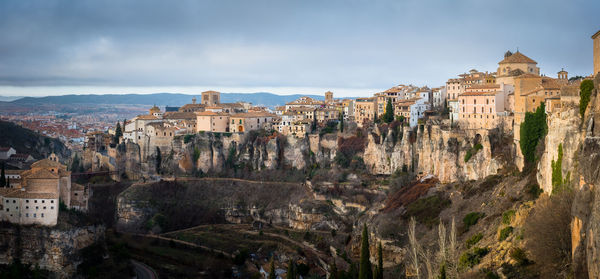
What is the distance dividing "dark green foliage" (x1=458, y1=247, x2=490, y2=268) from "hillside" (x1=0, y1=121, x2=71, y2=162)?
59661mm

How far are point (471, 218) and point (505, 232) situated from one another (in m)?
6.75

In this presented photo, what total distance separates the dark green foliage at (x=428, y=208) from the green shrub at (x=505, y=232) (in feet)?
36.0

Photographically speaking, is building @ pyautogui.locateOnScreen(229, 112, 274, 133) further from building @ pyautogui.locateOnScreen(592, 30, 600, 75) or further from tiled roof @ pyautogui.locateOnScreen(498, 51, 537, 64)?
building @ pyautogui.locateOnScreen(592, 30, 600, 75)

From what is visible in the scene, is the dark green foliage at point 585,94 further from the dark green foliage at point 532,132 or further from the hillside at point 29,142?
the hillside at point 29,142

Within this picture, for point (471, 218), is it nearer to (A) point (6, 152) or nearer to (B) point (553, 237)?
(B) point (553, 237)

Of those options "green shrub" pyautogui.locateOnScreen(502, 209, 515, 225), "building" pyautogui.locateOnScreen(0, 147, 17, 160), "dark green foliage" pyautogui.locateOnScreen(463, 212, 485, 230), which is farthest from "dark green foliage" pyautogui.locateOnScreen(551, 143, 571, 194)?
"building" pyautogui.locateOnScreen(0, 147, 17, 160)

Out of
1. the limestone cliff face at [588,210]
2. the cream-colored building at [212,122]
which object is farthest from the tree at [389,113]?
the limestone cliff face at [588,210]

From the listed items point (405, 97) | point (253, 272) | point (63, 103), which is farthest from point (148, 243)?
point (63, 103)

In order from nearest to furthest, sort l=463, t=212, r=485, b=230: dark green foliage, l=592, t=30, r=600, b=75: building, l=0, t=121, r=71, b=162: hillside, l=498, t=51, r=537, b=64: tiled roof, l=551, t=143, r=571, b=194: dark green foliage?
l=551, t=143, r=571, b=194: dark green foliage, l=592, t=30, r=600, b=75: building, l=463, t=212, r=485, b=230: dark green foliage, l=498, t=51, r=537, b=64: tiled roof, l=0, t=121, r=71, b=162: hillside

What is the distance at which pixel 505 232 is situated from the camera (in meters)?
27.3

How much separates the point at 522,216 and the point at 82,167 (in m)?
52.6

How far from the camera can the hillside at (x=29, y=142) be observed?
243 ft

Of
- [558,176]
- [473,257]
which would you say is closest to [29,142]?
[473,257]

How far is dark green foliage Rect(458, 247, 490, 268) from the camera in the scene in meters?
26.9
